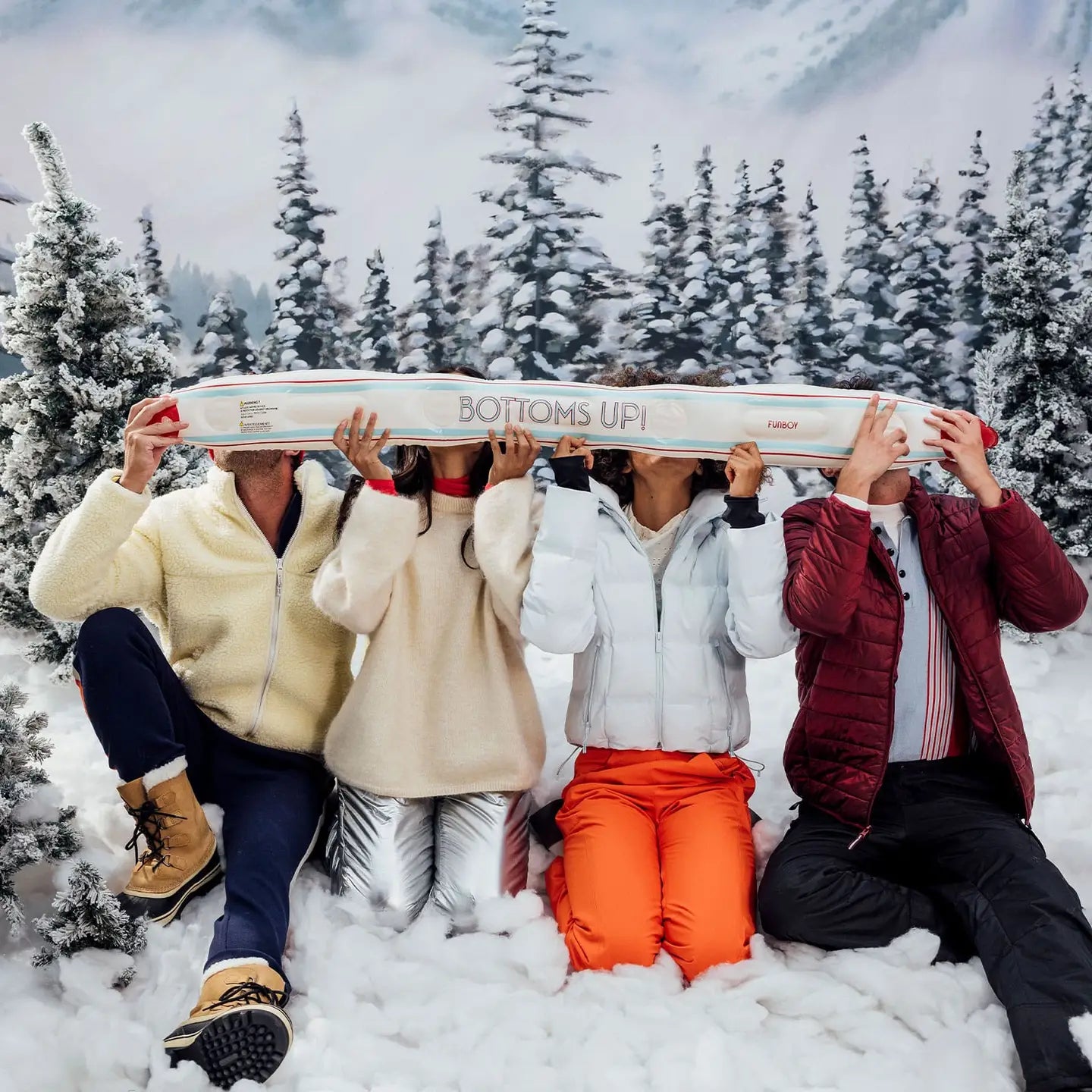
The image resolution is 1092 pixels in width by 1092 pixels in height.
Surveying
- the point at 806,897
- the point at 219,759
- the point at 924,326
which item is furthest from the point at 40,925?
the point at 924,326

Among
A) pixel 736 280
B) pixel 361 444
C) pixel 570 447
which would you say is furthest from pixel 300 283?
pixel 570 447

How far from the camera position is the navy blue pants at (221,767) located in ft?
6.20

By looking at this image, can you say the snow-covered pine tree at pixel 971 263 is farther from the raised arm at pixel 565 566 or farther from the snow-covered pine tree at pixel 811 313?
the raised arm at pixel 565 566

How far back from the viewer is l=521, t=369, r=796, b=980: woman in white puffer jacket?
2004mm

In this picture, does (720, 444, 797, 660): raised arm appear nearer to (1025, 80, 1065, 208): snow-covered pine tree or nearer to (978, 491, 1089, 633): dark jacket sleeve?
(978, 491, 1089, 633): dark jacket sleeve

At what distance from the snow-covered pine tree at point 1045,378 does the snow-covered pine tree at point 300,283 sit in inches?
120

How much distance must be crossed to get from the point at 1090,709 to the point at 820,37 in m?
3.31

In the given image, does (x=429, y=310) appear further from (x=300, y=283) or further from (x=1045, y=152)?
(x=1045, y=152)

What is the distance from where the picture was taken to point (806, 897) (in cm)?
197

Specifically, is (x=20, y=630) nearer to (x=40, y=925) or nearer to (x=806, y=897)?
(x=40, y=925)

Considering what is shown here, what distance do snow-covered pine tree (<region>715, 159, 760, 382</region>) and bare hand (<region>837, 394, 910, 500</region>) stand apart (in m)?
2.86

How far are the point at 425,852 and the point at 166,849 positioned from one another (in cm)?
56

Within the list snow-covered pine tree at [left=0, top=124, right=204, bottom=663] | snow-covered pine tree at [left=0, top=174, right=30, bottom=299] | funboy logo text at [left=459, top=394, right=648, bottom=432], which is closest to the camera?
funboy logo text at [left=459, top=394, right=648, bottom=432]

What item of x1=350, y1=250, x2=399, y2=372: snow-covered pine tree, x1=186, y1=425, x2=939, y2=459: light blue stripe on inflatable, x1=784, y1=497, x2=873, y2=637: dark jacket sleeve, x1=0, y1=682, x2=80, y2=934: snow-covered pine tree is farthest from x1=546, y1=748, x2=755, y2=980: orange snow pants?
x1=350, y1=250, x2=399, y2=372: snow-covered pine tree
